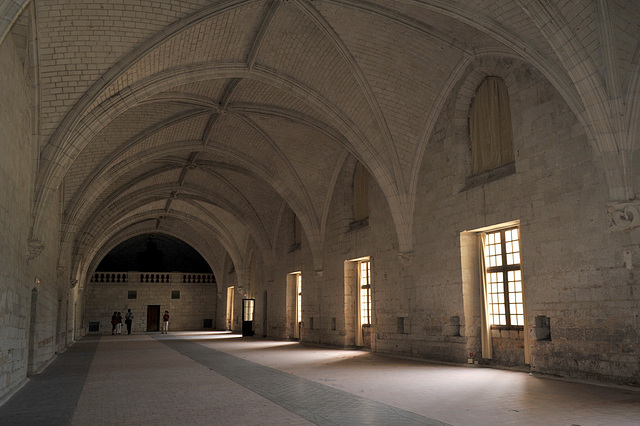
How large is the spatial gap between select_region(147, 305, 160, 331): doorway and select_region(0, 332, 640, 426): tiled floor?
78.5ft

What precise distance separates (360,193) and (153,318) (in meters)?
23.2

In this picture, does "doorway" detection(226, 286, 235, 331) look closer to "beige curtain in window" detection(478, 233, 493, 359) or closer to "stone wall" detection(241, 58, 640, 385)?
"stone wall" detection(241, 58, 640, 385)

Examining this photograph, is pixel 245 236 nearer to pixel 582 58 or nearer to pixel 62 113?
pixel 62 113

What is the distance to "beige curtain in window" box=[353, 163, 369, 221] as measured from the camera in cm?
1490

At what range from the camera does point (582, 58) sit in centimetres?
709

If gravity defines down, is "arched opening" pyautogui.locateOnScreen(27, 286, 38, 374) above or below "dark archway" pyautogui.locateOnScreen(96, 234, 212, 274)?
below

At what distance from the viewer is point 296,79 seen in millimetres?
11812

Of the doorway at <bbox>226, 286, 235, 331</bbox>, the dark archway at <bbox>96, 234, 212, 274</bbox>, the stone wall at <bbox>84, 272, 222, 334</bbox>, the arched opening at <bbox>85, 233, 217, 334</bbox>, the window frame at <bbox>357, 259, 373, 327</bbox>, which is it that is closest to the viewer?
the window frame at <bbox>357, 259, 373, 327</bbox>

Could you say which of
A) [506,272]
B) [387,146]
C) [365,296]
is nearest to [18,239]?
[387,146]

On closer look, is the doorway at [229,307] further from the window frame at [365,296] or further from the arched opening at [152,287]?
the window frame at [365,296]

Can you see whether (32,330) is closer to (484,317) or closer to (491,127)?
(484,317)

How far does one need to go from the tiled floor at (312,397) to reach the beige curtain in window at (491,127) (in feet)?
12.9

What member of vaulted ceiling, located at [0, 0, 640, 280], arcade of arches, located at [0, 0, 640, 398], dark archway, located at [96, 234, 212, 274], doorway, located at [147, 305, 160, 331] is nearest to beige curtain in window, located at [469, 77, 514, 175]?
arcade of arches, located at [0, 0, 640, 398]

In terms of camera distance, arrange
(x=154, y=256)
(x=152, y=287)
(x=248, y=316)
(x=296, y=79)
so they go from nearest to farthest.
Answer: (x=296, y=79) < (x=248, y=316) < (x=152, y=287) < (x=154, y=256)
